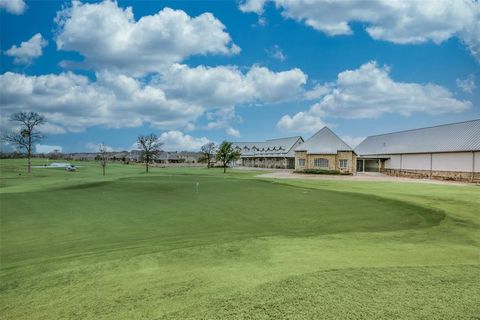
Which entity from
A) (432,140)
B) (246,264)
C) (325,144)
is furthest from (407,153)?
(246,264)

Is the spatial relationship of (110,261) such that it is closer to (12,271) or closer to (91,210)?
(12,271)

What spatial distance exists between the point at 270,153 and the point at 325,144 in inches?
1328

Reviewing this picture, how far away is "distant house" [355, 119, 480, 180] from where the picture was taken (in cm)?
4719

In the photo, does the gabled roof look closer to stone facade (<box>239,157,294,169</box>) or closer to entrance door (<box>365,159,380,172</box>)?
entrance door (<box>365,159,380,172</box>)

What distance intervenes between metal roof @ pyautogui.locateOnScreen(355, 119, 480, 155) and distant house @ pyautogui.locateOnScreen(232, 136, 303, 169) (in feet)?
63.5

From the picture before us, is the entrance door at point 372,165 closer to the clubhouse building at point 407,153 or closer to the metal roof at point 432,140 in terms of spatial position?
the clubhouse building at point 407,153

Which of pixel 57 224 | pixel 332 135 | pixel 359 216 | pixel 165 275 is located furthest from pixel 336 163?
pixel 165 275

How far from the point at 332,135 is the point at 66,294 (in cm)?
6294

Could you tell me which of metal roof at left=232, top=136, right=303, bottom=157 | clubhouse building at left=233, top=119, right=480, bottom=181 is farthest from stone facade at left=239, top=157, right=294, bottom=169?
clubhouse building at left=233, top=119, right=480, bottom=181

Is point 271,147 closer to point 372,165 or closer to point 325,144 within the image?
point 372,165

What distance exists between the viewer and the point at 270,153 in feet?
318

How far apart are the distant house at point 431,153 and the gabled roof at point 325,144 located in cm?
994

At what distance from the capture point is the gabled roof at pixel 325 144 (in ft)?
206

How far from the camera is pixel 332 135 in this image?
65.1 meters
